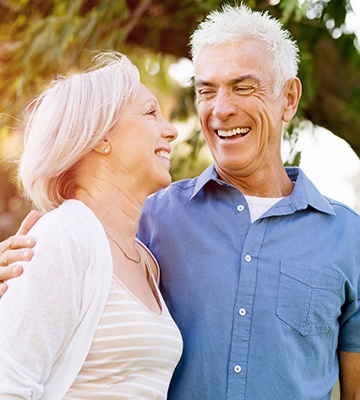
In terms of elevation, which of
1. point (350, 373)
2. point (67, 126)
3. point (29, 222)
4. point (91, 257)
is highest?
point (67, 126)

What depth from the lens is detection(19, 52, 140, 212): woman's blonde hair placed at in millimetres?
2168

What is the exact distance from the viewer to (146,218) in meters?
2.76

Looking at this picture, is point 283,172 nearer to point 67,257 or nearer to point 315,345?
point 315,345

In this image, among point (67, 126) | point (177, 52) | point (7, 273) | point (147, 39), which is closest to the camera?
point (7, 273)

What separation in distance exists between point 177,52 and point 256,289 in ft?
9.52

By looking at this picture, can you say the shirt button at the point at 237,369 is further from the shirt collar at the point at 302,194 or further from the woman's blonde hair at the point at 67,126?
the woman's blonde hair at the point at 67,126

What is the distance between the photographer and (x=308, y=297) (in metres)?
2.54

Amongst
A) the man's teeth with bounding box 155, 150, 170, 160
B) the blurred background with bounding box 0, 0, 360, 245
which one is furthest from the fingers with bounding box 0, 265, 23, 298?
the blurred background with bounding box 0, 0, 360, 245

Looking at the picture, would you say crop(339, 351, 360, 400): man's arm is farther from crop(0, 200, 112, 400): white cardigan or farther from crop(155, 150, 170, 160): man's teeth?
crop(0, 200, 112, 400): white cardigan

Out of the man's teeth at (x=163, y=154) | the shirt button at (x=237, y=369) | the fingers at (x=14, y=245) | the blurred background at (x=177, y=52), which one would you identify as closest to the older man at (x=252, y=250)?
the shirt button at (x=237, y=369)

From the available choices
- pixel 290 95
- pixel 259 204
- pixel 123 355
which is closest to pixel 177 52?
pixel 290 95

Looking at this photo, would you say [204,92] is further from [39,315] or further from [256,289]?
[39,315]

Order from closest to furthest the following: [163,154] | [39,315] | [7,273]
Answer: [39,315], [7,273], [163,154]

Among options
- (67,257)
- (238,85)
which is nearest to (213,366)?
(67,257)
